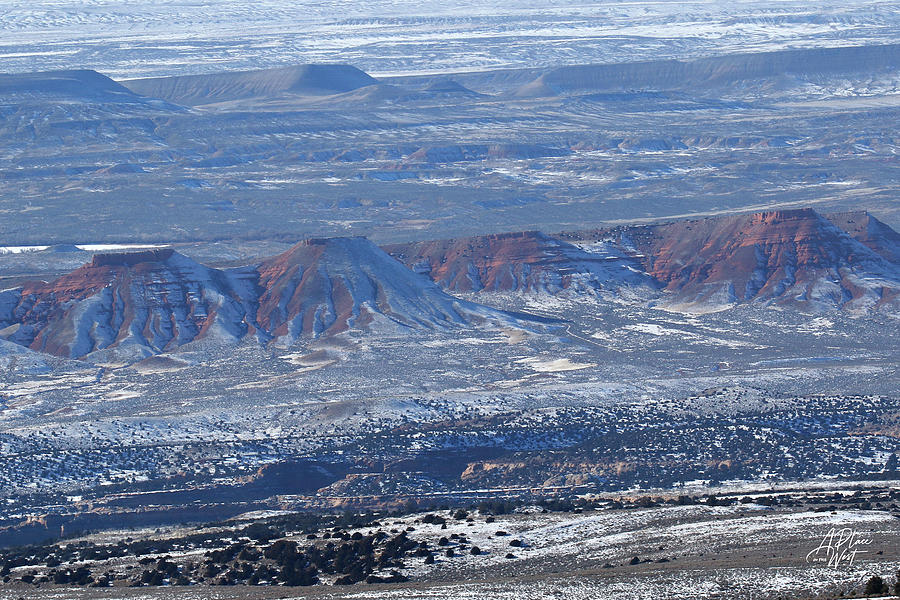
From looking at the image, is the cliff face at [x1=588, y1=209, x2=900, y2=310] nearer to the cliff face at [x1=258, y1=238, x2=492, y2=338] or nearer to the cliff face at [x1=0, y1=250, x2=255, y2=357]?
the cliff face at [x1=258, y1=238, x2=492, y2=338]

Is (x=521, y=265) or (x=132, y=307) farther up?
(x=132, y=307)

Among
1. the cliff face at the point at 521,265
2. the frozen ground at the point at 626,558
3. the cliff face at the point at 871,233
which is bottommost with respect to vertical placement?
the cliff face at the point at 521,265

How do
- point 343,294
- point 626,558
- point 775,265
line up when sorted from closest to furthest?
1. point 626,558
2. point 343,294
3. point 775,265

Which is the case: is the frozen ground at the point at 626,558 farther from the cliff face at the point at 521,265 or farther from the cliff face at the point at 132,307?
the cliff face at the point at 521,265

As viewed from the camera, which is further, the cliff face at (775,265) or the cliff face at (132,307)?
the cliff face at (775,265)

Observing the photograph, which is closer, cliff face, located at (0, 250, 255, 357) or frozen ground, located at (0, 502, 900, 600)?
frozen ground, located at (0, 502, 900, 600)

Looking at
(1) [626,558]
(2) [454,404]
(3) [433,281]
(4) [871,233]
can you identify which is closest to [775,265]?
(4) [871,233]

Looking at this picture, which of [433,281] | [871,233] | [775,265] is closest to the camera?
[775,265]

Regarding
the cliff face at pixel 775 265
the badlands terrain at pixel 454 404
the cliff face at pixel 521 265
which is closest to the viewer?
the badlands terrain at pixel 454 404

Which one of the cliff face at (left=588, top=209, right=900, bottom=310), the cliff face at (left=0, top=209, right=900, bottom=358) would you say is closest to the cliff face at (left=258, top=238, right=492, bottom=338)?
the cliff face at (left=0, top=209, right=900, bottom=358)

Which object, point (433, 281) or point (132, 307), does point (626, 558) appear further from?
point (433, 281)

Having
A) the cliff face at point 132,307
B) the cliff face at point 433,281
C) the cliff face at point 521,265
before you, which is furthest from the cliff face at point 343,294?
the cliff face at point 521,265
